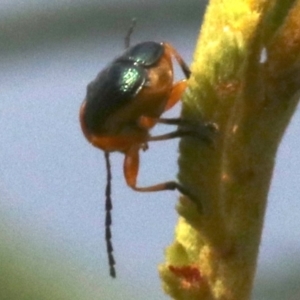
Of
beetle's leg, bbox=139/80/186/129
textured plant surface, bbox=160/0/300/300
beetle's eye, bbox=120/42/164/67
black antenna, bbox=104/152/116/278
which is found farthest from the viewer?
black antenna, bbox=104/152/116/278

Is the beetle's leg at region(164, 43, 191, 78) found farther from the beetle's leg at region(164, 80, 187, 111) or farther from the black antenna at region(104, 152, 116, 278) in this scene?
the black antenna at region(104, 152, 116, 278)

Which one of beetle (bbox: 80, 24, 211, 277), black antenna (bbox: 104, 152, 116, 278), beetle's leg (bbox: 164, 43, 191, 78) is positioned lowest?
black antenna (bbox: 104, 152, 116, 278)

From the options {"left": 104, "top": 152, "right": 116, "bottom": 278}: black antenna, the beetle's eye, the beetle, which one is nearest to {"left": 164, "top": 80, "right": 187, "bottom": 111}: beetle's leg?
the beetle

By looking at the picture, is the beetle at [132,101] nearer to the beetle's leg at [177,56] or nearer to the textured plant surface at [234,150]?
the beetle's leg at [177,56]

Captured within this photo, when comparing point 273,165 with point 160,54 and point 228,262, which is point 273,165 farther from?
point 160,54

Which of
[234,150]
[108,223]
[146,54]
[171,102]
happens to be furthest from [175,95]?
[108,223]

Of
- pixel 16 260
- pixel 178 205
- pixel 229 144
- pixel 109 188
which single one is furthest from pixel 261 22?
pixel 16 260

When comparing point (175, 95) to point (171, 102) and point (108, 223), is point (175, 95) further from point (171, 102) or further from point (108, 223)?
point (108, 223)
